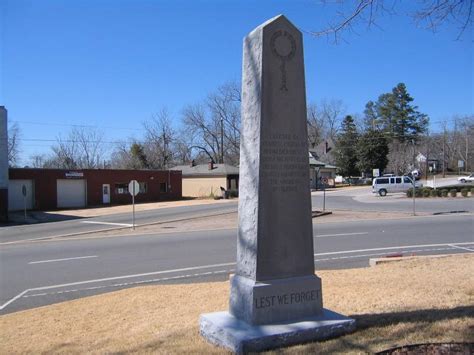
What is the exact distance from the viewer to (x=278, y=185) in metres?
5.36

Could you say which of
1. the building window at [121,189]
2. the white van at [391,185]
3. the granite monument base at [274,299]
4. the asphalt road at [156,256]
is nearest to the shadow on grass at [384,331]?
the granite monument base at [274,299]

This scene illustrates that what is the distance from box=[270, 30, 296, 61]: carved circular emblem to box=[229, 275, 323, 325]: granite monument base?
236cm

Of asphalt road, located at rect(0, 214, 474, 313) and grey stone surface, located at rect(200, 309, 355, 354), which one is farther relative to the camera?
asphalt road, located at rect(0, 214, 474, 313)

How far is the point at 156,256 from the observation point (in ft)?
49.0

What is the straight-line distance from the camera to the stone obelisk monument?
514cm

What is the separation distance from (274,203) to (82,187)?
4676 centimetres

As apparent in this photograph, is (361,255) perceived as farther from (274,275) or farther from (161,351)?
(161,351)

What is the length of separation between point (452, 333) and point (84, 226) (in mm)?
26894

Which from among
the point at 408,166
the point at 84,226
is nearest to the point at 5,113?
the point at 84,226

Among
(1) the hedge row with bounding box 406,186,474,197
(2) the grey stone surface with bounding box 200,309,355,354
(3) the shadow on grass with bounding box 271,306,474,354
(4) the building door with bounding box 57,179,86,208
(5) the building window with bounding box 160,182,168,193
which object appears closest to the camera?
(3) the shadow on grass with bounding box 271,306,474,354

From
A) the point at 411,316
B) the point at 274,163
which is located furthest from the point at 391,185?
the point at 274,163

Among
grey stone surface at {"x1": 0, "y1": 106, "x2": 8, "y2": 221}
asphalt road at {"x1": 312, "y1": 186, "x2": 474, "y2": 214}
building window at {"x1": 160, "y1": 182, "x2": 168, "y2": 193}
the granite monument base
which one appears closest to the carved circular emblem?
the granite monument base

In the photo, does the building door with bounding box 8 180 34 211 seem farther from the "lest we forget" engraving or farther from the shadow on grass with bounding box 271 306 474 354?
the shadow on grass with bounding box 271 306 474 354

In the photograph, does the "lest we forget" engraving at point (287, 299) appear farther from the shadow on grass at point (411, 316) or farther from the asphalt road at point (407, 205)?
the asphalt road at point (407, 205)
